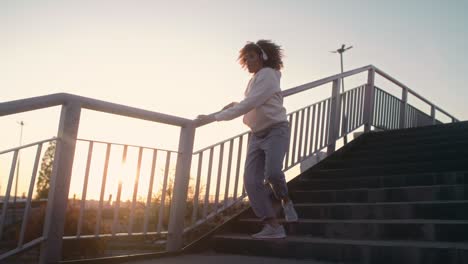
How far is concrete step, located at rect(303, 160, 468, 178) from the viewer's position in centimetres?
445

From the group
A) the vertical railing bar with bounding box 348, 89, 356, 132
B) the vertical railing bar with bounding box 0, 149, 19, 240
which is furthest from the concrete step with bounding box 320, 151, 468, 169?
the vertical railing bar with bounding box 0, 149, 19, 240

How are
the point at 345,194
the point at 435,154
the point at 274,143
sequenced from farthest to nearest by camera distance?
1. the point at 435,154
2. the point at 345,194
3. the point at 274,143

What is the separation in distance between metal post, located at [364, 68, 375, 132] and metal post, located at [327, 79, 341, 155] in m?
1.09

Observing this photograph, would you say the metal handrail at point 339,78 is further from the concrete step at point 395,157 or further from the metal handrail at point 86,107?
the concrete step at point 395,157

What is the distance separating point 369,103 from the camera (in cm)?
681

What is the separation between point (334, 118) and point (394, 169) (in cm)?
123

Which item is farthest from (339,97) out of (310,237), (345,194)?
(310,237)

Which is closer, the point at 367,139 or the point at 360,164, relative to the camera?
the point at 360,164

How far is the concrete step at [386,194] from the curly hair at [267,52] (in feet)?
4.67

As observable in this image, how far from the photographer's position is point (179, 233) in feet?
11.6

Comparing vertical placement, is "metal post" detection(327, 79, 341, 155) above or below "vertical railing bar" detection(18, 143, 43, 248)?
above

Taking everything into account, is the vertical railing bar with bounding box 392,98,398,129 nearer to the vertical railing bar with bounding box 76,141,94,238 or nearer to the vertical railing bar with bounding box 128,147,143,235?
the vertical railing bar with bounding box 128,147,143,235

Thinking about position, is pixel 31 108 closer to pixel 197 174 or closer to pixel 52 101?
pixel 52 101

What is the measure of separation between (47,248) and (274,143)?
1.69 meters
